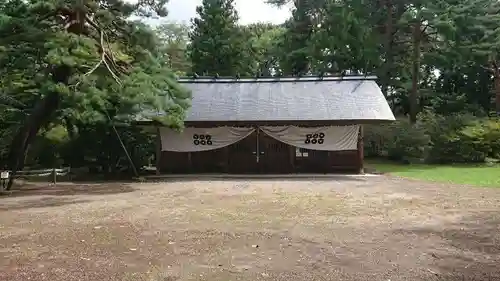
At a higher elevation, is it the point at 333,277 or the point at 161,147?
the point at 161,147

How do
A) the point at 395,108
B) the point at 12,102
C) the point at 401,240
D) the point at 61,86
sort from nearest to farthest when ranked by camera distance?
the point at 401,240, the point at 61,86, the point at 12,102, the point at 395,108

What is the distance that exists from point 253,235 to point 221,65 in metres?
25.3

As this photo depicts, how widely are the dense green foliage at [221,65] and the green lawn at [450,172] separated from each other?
1463mm

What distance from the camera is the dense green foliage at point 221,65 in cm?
1215

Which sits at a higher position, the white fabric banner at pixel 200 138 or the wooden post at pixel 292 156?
the white fabric banner at pixel 200 138

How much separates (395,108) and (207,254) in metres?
26.7

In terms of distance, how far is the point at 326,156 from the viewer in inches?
701

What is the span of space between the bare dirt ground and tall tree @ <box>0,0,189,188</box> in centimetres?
256

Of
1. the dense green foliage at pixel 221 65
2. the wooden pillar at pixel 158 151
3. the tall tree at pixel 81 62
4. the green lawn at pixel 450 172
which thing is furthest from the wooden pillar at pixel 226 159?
the green lawn at pixel 450 172

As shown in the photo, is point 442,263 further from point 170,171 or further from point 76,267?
point 170,171

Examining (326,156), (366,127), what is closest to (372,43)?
(366,127)

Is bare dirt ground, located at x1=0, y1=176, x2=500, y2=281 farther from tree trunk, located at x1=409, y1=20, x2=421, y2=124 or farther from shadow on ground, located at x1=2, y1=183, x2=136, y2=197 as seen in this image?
tree trunk, located at x1=409, y1=20, x2=421, y2=124

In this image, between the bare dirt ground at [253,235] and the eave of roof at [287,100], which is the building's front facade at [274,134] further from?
the bare dirt ground at [253,235]

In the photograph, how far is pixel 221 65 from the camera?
31.3m
